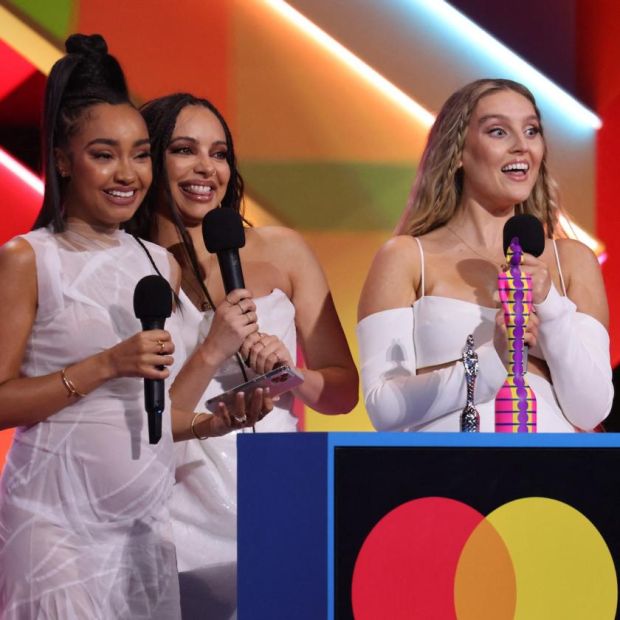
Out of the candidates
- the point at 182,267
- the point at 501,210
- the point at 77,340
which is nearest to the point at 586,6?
the point at 501,210

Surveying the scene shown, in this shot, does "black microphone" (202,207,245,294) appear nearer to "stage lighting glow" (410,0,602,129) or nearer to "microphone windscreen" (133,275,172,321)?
"microphone windscreen" (133,275,172,321)

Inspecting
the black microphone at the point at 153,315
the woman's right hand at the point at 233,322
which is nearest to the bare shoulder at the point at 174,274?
the woman's right hand at the point at 233,322

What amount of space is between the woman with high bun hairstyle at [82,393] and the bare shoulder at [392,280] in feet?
1.75

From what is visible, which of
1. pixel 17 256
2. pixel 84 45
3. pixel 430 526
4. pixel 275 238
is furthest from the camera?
pixel 275 238

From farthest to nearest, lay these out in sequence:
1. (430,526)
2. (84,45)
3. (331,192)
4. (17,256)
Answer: (331,192) < (84,45) < (17,256) < (430,526)

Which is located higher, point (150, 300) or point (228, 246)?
point (228, 246)

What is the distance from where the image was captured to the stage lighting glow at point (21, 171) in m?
3.67

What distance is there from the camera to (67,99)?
7.27 ft

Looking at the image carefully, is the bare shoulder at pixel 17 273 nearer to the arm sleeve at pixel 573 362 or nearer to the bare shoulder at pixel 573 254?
the arm sleeve at pixel 573 362

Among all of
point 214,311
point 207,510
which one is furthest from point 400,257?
point 207,510

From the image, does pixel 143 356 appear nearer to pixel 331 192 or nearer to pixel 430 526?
pixel 430 526

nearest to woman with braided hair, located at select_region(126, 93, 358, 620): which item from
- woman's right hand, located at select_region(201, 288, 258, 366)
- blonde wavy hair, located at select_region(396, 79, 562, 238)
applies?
woman's right hand, located at select_region(201, 288, 258, 366)

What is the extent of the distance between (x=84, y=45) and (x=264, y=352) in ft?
2.10

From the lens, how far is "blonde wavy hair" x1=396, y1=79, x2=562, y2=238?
2.67m
